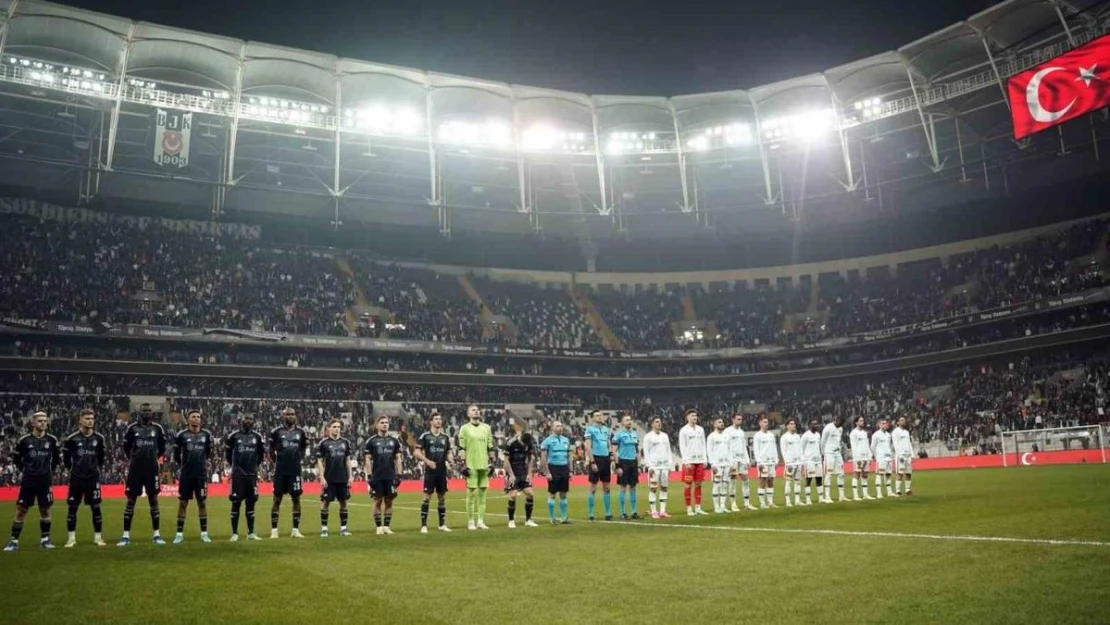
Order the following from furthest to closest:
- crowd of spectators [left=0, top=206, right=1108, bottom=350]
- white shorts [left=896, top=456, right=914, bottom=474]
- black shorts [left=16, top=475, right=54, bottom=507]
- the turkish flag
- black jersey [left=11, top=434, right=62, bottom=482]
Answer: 1. crowd of spectators [left=0, top=206, right=1108, bottom=350]
2. the turkish flag
3. white shorts [left=896, top=456, right=914, bottom=474]
4. black jersey [left=11, top=434, right=62, bottom=482]
5. black shorts [left=16, top=475, right=54, bottom=507]

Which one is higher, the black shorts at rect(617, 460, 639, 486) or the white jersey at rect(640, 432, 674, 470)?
the white jersey at rect(640, 432, 674, 470)

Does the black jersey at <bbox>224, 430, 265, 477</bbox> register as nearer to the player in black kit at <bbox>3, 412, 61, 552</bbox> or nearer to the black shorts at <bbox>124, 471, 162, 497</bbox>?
the black shorts at <bbox>124, 471, 162, 497</bbox>

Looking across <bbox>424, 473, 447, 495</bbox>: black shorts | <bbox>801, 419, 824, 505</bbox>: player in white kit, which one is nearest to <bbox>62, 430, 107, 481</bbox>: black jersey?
<bbox>424, 473, 447, 495</bbox>: black shorts

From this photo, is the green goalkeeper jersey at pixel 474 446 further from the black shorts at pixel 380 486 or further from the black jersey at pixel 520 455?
the black shorts at pixel 380 486

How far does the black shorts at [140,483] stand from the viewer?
15.8 metres

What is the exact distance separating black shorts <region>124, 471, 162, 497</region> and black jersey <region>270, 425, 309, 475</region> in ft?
6.92

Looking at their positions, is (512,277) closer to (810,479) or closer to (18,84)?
(18,84)

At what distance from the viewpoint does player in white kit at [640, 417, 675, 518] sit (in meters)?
19.5

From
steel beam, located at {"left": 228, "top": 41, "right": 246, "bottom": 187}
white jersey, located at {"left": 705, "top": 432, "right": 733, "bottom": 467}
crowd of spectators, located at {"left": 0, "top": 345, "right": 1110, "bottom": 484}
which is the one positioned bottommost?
white jersey, located at {"left": 705, "top": 432, "right": 733, "bottom": 467}

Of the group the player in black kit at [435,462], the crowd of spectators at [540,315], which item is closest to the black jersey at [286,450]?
the player in black kit at [435,462]

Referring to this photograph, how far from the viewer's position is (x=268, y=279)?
175 ft

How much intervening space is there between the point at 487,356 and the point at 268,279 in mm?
14552

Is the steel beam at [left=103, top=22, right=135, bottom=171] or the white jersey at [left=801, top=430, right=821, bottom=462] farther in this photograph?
the steel beam at [left=103, top=22, right=135, bottom=171]

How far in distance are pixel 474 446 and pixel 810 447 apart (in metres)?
9.65
